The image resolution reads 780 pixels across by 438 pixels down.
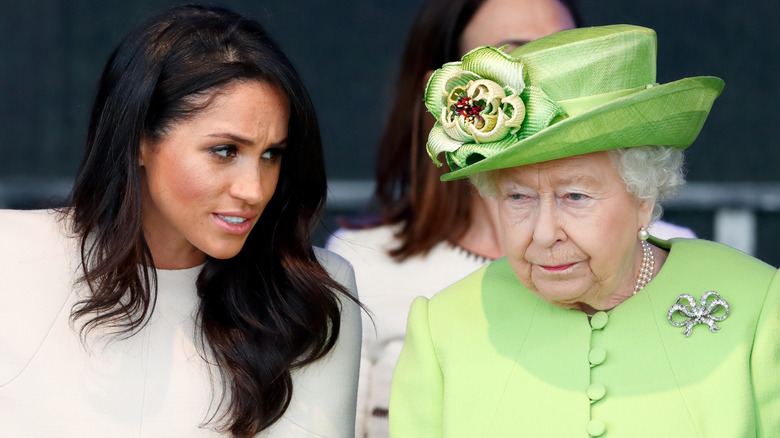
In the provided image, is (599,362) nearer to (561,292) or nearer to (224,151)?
(561,292)

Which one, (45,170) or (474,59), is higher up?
(474,59)

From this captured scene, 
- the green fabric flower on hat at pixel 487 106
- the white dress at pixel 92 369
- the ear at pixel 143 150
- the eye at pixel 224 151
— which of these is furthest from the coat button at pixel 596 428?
the ear at pixel 143 150

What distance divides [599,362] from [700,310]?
26 cm

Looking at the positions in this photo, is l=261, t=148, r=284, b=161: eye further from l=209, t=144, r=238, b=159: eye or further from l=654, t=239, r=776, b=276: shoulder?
l=654, t=239, r=776, b=276: shoulder

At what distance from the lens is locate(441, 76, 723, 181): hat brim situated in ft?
7.91

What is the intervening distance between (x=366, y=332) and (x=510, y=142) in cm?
141

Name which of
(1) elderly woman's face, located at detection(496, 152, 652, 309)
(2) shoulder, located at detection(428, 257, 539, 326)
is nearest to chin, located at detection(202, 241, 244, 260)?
(2) shoulder, located at detection(428, 257, 539, 326)

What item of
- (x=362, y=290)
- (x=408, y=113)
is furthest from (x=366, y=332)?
(x=408, y=113)

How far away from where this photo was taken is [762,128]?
5.21 meters

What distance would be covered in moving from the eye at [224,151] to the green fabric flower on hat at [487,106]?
59 centimetres

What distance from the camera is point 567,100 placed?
252 cm

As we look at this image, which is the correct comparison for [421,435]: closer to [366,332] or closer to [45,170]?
[366,332]

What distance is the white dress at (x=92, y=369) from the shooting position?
9.61 ft

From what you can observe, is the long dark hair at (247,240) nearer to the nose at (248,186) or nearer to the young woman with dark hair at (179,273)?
the young woman with dark hair at (179,273)
